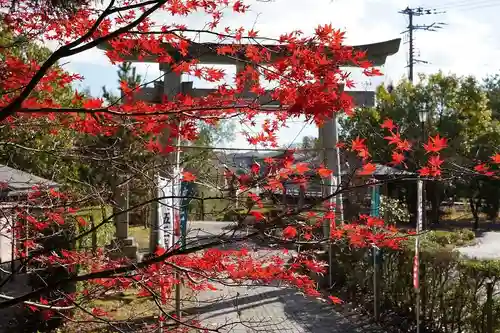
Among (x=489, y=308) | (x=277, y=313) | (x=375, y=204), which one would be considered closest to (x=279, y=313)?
(x=277, y=313)

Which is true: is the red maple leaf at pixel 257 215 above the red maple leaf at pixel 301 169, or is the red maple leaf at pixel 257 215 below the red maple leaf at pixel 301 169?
below

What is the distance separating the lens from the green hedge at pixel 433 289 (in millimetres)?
6863

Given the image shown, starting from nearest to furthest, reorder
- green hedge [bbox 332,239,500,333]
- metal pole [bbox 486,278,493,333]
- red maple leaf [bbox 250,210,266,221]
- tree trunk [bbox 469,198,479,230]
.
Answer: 1. red maple leaf [bbox 250,210,266,221]
2. metal pole [bbox 486,278,493,333]
3. green hedge [bbox 332,239,500,333]
4. tree trunk [bbox 469,198,479,230]

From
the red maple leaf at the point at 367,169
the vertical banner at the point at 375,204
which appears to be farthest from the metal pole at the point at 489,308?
the red maple leaf at the point at 367,169

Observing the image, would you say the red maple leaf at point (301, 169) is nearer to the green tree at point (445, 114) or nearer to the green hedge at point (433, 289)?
the green hedge at point (433, 289)

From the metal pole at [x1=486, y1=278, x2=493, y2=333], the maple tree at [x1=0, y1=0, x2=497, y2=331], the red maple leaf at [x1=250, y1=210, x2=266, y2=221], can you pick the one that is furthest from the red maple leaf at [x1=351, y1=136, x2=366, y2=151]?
the metal pole at [x1=486, y1=278, x2=493, y2=333]

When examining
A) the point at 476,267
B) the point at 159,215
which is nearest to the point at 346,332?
the point at 476,267

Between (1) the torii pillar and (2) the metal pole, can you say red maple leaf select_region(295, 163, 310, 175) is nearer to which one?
(2) the metal pole

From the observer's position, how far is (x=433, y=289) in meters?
7.72

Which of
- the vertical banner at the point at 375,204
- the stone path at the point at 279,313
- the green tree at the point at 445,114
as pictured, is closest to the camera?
the stone path at the point at 279,313

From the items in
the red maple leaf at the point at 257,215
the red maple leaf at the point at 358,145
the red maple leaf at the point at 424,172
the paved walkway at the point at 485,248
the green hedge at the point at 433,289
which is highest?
the red maple leaf at the point at 358,145

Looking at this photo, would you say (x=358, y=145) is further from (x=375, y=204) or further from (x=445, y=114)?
(x=445, y=114)

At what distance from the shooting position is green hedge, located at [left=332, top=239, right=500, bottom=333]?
6863 mm

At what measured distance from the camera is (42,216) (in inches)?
172
